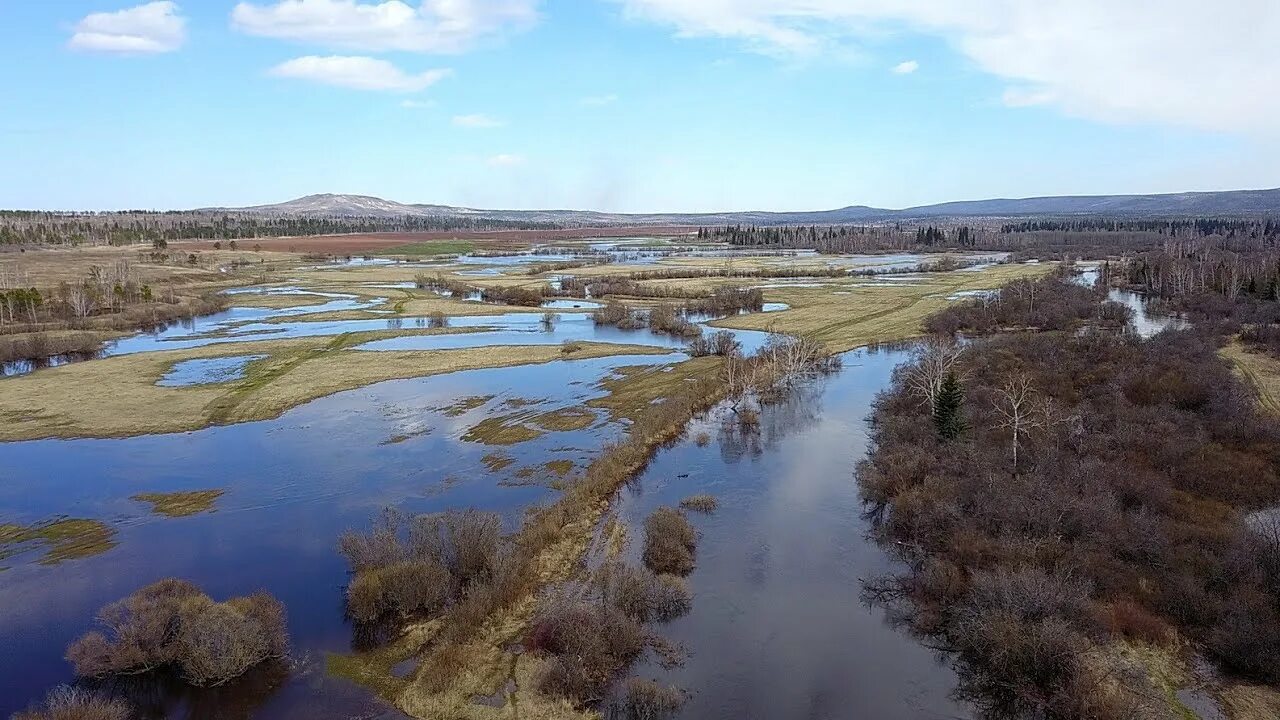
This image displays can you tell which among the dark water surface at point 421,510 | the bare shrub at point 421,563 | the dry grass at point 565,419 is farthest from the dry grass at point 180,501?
the dry grass at point 565,419

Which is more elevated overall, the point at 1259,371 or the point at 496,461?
the point at 1259,371

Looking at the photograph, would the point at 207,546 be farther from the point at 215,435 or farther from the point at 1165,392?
the point at 1165,392

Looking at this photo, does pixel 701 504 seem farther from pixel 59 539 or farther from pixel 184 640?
pixel 59 539

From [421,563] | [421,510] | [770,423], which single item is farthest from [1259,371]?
[421,563]

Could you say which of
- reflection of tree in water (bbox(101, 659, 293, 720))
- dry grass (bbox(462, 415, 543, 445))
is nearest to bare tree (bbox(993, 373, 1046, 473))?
dry grass (bbox(462, 415, 543, 445))

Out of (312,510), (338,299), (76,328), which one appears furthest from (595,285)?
(312,510)

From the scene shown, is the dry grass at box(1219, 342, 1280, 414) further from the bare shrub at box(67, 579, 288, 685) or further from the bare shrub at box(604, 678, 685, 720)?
the bare shrub at box(67, 579, 288, 685)

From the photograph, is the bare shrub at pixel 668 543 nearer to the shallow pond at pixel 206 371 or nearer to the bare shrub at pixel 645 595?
the bare shrub at pixel 645 595
